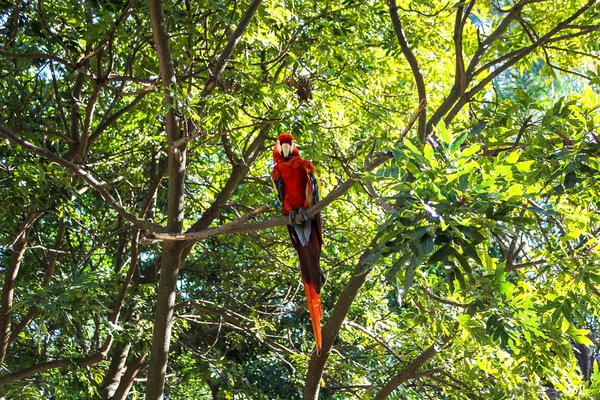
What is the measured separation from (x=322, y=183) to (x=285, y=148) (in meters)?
1.38

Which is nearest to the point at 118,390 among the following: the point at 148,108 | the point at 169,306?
the point at 169,306

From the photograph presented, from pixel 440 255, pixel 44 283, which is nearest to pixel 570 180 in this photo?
pixel 440 255

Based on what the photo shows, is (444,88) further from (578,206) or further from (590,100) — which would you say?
(590,100)

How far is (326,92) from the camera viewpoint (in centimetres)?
567

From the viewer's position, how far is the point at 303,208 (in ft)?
13.3

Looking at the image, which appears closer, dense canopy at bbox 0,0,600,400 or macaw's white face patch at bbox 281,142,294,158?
dense canopy at bbox 0,0,600,400

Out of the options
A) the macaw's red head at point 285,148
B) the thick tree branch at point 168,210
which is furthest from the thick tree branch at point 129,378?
the macaw's red head at point 285,148

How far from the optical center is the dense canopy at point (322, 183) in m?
3.08

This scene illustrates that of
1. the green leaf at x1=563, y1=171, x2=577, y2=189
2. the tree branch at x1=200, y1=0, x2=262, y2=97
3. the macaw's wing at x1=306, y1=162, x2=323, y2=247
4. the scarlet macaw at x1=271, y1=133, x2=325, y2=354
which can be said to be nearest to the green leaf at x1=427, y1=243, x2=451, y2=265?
the green leaf at x1=563, y1=171, x2=577, y2=189

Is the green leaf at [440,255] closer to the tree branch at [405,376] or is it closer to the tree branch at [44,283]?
the tree branch at [405,376]

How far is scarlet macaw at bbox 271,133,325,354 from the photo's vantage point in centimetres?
396

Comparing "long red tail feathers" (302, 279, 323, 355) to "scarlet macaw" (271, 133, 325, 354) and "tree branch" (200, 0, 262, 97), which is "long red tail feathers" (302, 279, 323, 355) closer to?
"scarlet macaw" (271, 133, 325, 354)

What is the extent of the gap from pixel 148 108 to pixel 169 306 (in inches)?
74.7

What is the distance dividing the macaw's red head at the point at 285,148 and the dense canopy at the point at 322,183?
0.79 ft
